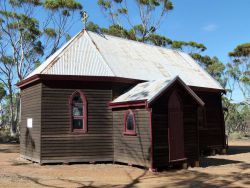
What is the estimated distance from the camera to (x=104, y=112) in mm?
18359

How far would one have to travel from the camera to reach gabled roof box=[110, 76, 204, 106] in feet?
51.6

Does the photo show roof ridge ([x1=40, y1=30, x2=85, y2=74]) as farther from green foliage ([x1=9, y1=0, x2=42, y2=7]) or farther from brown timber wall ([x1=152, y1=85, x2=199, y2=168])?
green foliage ([x1=9, y1=0, x2=42, y2=7])

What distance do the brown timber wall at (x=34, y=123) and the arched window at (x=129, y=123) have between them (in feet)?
14.5

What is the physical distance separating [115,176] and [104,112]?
483 cm

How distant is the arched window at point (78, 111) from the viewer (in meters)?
18.0

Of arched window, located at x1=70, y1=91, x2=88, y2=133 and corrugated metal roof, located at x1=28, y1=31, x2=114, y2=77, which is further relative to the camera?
corrugated metal roof, located at x1=28, y1=31, x2=114, y2=77

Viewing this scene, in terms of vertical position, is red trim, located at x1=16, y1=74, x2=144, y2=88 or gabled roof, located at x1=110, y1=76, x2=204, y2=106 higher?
red trim, located at x1=16, y1=74, x2=144, y2=88

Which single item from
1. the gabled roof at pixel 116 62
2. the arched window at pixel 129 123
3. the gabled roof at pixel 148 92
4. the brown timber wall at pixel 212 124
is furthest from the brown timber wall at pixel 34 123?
the brown timber wall at pixel 212 124

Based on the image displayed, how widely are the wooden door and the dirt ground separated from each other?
87cm

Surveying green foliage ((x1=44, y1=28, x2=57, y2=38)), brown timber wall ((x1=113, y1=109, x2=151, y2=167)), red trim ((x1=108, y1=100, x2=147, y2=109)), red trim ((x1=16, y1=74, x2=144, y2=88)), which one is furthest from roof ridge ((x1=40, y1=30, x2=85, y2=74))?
green foliage ((x1=44, y1=28, x2=57, y2=38))

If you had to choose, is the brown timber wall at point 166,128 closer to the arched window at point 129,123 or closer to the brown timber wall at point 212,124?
the arched window at point 129,123

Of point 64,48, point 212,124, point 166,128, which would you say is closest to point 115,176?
point 166,128

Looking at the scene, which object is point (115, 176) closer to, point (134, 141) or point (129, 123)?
point (134, 141)

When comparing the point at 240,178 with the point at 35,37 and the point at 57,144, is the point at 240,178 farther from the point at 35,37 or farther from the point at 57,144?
the point at 35,37
